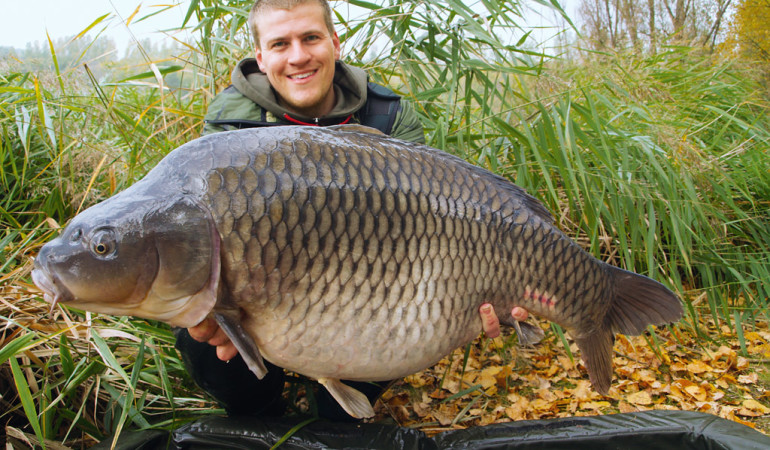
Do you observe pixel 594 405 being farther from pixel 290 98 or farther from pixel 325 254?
pixel 290 98

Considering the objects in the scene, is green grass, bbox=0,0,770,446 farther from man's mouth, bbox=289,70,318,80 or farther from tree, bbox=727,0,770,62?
tree, bbox=727,0,770,62

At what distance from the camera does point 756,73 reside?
10.4ft

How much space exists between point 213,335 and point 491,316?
0.57 meters

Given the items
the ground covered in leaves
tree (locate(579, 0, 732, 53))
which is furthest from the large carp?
tree (locate(579, 0, 732, 53))

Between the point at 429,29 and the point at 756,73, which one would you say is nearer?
the point at 429,29

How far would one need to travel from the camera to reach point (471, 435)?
1.26 m

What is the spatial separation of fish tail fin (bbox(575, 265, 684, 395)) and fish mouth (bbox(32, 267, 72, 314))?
1.05 meters

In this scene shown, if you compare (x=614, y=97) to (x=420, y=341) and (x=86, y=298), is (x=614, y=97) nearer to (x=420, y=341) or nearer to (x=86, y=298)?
(x=420, y=341)

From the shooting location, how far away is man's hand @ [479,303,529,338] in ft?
3.69

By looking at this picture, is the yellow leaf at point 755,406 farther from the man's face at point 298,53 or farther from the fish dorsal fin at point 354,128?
the man's face at point 298,53

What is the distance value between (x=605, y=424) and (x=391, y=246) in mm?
711

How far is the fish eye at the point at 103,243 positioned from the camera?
0.81m

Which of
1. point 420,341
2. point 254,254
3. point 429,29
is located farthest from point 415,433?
point 429,29

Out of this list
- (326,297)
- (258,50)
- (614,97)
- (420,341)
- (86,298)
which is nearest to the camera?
(86,298)
